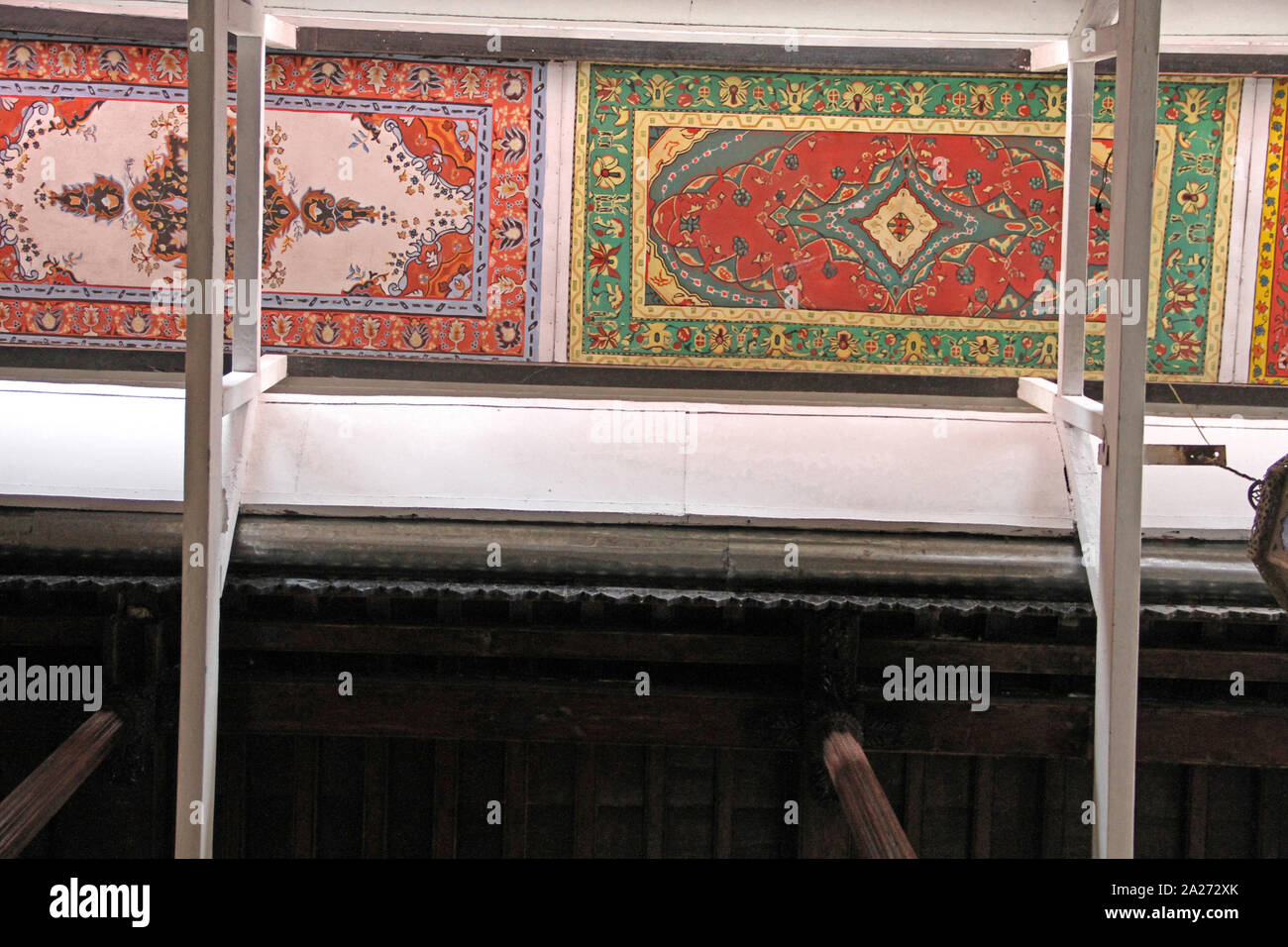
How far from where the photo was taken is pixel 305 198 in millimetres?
3221

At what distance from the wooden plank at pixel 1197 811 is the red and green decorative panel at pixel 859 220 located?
4.84ft

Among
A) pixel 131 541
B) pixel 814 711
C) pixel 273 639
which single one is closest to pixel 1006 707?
pixel 814 711

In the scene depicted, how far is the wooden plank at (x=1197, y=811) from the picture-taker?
3453 millimetres

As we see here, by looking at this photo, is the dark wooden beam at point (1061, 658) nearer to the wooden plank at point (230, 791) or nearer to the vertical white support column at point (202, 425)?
→ the vertical white support column at point (202, 425)

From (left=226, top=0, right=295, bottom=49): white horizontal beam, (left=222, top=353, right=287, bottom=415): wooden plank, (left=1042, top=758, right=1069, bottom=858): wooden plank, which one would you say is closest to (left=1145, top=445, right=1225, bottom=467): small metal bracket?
(left=1042, top=758, right=1069, bottom=858): wooden plank

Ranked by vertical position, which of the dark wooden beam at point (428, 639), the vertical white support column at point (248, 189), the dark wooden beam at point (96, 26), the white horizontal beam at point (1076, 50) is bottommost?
the dark wooden beam at point (428, 639)

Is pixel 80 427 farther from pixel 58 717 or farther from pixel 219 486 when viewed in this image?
pixel 219 486

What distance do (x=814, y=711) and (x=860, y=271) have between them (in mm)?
1521

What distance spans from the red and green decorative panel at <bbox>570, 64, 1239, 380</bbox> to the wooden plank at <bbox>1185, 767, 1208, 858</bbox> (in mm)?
1475
